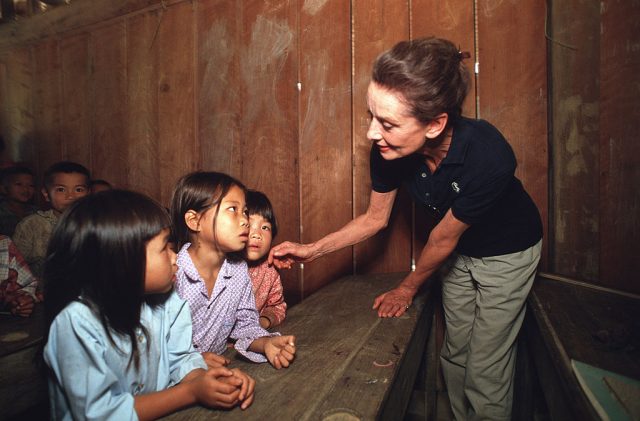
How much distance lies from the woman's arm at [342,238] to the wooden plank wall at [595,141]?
0.93 m

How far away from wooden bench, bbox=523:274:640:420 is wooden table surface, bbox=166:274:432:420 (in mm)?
452

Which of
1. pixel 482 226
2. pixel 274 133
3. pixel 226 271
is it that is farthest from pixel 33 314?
pixel 482 226

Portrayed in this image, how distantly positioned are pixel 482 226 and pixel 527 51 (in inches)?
40.2

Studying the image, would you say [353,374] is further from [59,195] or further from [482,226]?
[59,195]

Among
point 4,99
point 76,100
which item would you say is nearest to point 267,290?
point 76,100

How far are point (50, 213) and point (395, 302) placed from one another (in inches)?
113

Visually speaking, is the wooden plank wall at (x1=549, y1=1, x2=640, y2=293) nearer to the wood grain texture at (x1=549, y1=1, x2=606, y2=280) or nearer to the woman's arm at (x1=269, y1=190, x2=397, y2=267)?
the wood grain texture at (x1=549, y1=1, x2=606, y2=280)

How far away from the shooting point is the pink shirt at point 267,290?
2.04m

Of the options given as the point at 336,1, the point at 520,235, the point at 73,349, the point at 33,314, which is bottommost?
the point at 33,314

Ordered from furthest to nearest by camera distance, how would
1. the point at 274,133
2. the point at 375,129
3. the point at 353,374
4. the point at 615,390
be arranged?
1. the point at 274,133
2. the point at 375,129
3. the point at 353,374
4. the point at 615,390

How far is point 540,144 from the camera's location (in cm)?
191

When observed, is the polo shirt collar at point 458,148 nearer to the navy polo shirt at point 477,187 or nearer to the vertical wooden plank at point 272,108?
the navy polo shirt at point 477,187

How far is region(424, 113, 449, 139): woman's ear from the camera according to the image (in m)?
1.39

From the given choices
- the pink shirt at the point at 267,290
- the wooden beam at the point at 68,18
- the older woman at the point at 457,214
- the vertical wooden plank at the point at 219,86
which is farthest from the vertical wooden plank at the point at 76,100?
the older woman at the point at 457,214
